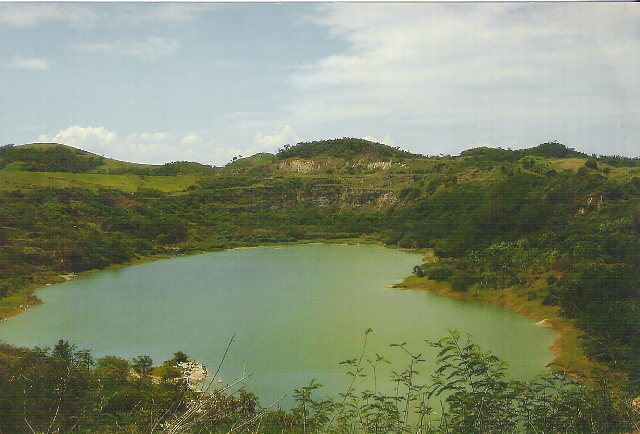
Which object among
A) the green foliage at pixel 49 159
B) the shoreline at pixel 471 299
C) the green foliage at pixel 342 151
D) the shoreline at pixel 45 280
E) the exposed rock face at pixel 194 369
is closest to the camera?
the exposed rock face at pixel 194 369

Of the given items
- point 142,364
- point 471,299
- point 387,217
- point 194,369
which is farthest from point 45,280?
point 471,299

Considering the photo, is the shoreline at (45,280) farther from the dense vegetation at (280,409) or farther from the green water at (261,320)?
the dense vegetation at (280,409)

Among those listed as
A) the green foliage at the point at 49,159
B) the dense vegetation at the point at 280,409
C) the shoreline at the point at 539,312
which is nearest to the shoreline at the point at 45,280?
the dense vegetation at the point at 280,409

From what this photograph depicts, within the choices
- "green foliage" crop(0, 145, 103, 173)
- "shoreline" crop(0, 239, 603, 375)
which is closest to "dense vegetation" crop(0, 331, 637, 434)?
"shoreline" crop(0, 239, 603, 375)

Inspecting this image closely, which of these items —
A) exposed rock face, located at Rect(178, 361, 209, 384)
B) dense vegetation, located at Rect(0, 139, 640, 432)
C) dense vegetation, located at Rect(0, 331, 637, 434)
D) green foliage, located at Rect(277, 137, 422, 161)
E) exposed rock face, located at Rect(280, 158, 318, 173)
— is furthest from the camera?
exposed rock face, located at Rect(280, 158, 318, 173)

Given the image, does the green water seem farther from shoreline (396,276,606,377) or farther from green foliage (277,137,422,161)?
green foliage (277,137,422,161)
